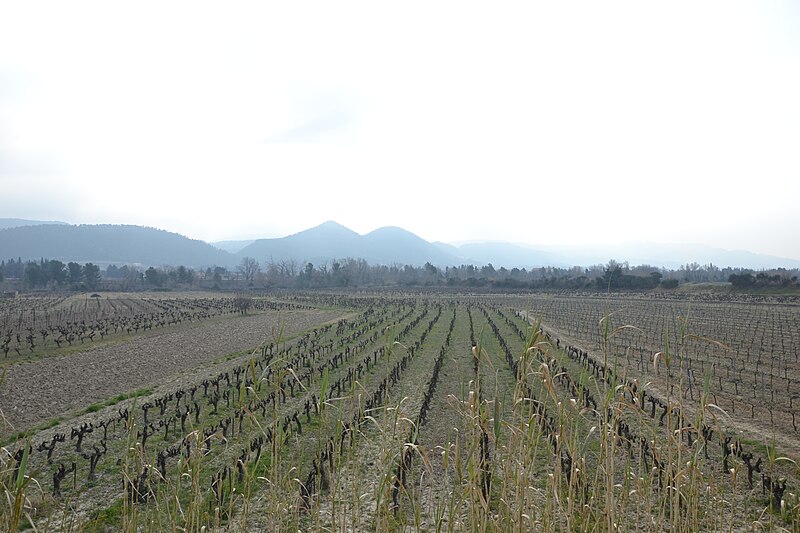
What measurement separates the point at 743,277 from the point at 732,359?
2265 inches

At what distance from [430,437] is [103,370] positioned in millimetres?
16000

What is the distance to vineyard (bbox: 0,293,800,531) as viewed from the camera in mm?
2883

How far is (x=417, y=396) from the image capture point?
47.5 feet

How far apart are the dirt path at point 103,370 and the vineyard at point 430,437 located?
0.42m

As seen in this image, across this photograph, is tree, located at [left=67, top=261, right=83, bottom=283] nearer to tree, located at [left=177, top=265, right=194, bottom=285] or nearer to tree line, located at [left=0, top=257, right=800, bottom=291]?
tree line, located at [left=0, top=257, right=800, bottom=291]

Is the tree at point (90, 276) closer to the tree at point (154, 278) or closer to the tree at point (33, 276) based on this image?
the tree at point (33, 276)

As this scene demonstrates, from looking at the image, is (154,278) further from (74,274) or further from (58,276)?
(58,276)

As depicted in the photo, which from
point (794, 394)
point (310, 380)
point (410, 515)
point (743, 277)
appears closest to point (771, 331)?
point (794, 394)

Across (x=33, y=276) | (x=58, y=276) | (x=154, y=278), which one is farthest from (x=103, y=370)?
(x=154, y=278)

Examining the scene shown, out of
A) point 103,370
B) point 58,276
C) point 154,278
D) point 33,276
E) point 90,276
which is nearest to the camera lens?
point 103,370

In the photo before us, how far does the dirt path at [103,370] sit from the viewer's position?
14.3 meters

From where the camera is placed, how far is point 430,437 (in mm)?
10617

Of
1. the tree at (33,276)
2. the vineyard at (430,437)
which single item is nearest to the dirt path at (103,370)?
the vineyard at (430,437)

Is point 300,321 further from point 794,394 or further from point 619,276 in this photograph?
point 619,276
